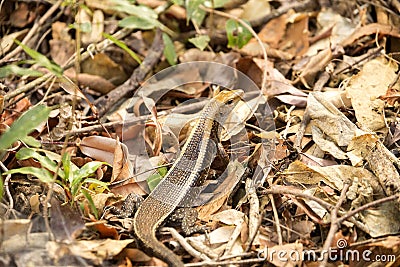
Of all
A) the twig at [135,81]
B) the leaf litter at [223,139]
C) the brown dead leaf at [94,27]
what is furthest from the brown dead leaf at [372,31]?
the brown dead leaf at [94,27]

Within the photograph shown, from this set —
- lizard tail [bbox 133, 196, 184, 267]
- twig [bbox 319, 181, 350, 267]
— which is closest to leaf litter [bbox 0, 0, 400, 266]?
twig [bbox 319, 181, 350, 267]

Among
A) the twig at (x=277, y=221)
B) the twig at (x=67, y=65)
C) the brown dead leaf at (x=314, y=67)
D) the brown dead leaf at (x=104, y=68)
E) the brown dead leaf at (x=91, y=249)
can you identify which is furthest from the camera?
the brown dead leaf at (x=104, y=68)

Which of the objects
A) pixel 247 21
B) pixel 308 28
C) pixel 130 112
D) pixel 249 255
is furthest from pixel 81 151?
pixel 308 28

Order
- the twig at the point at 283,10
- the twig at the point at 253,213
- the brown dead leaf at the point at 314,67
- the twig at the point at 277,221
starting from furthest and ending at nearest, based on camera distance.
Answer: the twig at the point at 283,10
the brown dead leaf at the point at 314,67
the twig at the point at 277,221
the twig at the point at 253,213

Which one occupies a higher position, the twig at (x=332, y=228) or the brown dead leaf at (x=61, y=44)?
the brown dead leaf at (x=61, y=44)

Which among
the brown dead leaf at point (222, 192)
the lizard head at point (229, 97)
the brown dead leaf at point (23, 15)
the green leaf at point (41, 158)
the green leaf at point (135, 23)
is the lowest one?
the brown dead leaf at point (222, 192)

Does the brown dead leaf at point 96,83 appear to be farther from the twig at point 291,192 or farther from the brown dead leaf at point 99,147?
the twig at point 291,192

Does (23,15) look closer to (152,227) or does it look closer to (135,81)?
(135,81)
